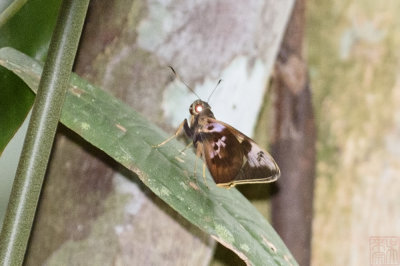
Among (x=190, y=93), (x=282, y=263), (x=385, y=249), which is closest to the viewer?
(x=282, y=263)

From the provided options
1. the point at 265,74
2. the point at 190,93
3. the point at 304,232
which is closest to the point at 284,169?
the point at 304,232

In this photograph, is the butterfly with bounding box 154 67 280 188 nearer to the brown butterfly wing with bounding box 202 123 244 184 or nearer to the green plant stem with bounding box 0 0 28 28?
the brown butterfly wing with bounding box 202 123 244 184

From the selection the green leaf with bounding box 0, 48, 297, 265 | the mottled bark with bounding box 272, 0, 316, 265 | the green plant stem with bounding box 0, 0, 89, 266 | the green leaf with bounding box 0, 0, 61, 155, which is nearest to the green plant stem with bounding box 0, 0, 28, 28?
the green leaf with bounding box 0, 0, 61, 155

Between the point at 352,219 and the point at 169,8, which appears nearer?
the point at 169,8

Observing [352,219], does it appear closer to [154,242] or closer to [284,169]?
[284,169]

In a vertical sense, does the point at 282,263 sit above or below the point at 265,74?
below

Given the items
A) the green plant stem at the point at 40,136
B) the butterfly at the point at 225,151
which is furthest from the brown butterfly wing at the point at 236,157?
the green plant stem at the point at 40,136
